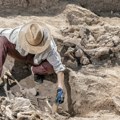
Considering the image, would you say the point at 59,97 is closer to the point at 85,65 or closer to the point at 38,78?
the point at 38,78

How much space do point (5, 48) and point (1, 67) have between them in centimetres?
26

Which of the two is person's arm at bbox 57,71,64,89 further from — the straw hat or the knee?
→ the knee

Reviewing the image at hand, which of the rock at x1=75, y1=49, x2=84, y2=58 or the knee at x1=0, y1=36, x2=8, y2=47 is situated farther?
the rock at x1=75, y1=49, x2=84, y2=58

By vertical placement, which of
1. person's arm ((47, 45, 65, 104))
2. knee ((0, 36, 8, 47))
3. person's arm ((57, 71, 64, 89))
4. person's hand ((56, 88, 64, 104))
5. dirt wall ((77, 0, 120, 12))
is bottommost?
person's hand ((56, 88, 64, 104))

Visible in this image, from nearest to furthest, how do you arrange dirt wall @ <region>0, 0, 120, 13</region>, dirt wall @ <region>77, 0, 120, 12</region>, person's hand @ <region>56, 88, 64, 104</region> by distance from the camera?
person's hand @ <region>56, 88, 64, 104</region>
dirt wall @ <region>0, 0, 120, 13</region>
dirt wall @ <region>77, 0, 120, 12</region>

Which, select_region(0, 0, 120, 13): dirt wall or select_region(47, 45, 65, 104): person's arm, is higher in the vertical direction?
select_region(0, 0, 120, 13): dirt wall

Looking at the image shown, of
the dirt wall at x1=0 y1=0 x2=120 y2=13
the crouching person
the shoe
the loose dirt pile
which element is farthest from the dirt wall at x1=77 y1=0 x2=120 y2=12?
the shoe

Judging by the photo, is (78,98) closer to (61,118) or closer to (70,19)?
(61,118)

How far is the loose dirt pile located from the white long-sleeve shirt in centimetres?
24

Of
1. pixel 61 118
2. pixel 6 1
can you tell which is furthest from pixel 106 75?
pixel 6 1

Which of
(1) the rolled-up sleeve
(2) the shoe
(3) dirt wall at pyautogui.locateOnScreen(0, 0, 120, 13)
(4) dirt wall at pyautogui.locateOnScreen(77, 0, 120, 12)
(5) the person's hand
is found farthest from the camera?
(4) dirt wall at pyautogui.locateOnScreen(77, 0, 120, 12)

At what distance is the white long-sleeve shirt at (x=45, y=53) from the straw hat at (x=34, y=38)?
0.06 meters

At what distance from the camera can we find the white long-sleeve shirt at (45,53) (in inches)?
197

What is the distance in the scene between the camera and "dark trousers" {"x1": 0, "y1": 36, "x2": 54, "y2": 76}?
508 cm
